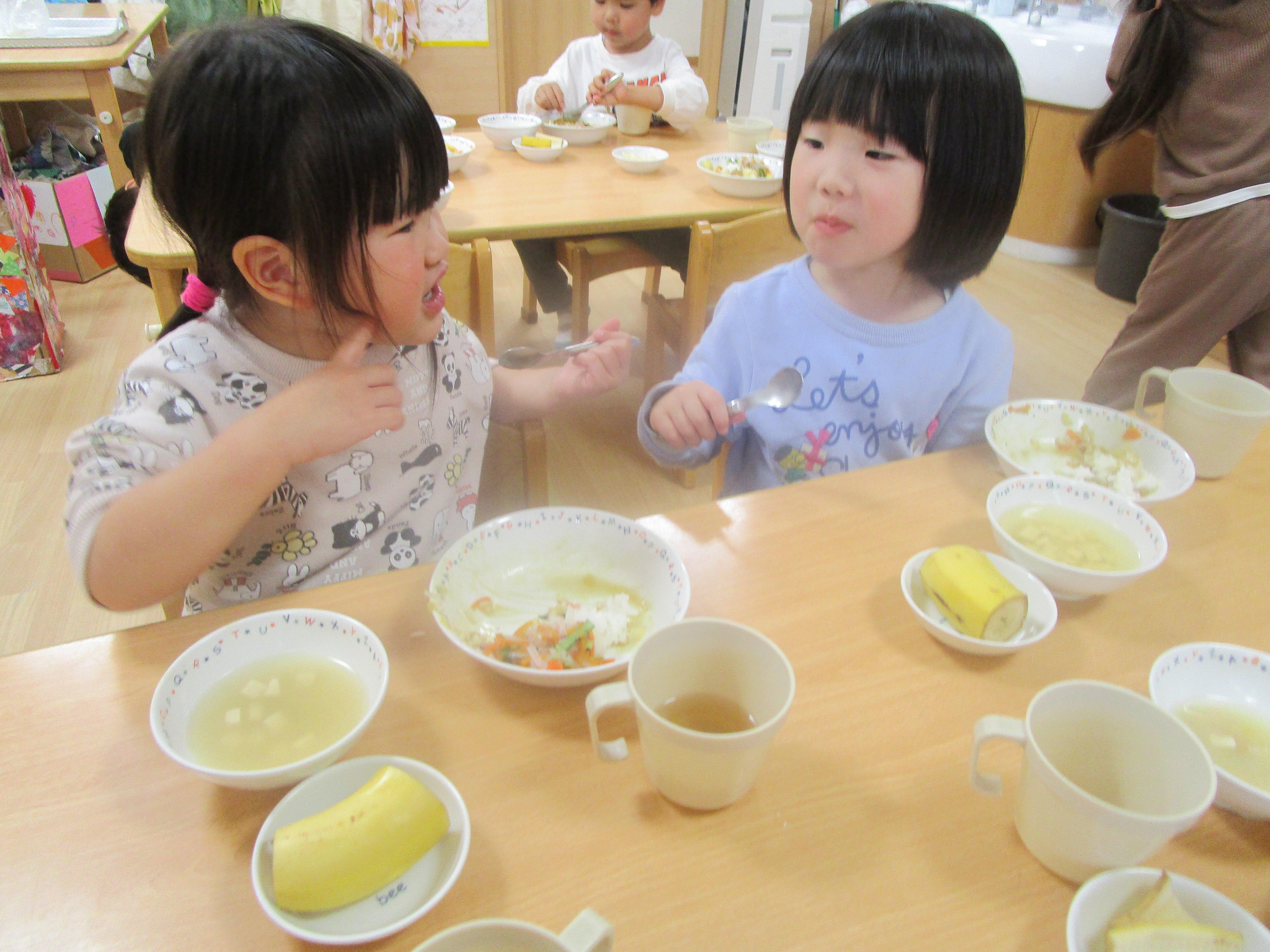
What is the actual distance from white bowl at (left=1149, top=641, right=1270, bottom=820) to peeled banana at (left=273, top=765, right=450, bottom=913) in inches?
22.7

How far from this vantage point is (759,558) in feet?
2.69

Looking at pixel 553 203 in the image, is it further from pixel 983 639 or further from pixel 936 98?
pixel 983 639

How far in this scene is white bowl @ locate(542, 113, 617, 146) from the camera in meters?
2.38

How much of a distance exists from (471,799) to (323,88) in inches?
24.0

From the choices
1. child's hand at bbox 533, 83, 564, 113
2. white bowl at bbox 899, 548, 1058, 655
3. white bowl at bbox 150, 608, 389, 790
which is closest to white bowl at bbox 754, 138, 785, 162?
child's hand at bbox 533, 83, 564, 113

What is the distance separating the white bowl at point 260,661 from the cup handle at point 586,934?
220mm

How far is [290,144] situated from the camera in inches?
27.4

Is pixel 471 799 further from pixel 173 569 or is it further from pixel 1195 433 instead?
pixel 1195 433

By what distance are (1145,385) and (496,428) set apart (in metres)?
0.96

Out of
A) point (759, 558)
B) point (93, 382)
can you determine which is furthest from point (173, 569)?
point (93, 382)

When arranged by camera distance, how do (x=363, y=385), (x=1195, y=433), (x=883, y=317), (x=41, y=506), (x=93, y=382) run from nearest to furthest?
(x=363, y=385) < (x=1195, y=433) < (x=883, y=317) < (x=41, y=506) < (x=93, y=382)

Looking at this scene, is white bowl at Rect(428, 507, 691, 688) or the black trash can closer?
white bowl at Rect(428, 507, 691, 688)

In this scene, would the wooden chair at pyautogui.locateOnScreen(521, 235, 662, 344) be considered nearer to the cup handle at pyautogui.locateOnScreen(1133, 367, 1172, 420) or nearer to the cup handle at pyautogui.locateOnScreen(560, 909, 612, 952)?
the cup handle at pyautogui.locateOnScreen(1133, 367, 1172, 420)

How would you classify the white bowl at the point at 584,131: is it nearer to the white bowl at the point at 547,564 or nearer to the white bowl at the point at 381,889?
the white bowl at the point at 547,564
